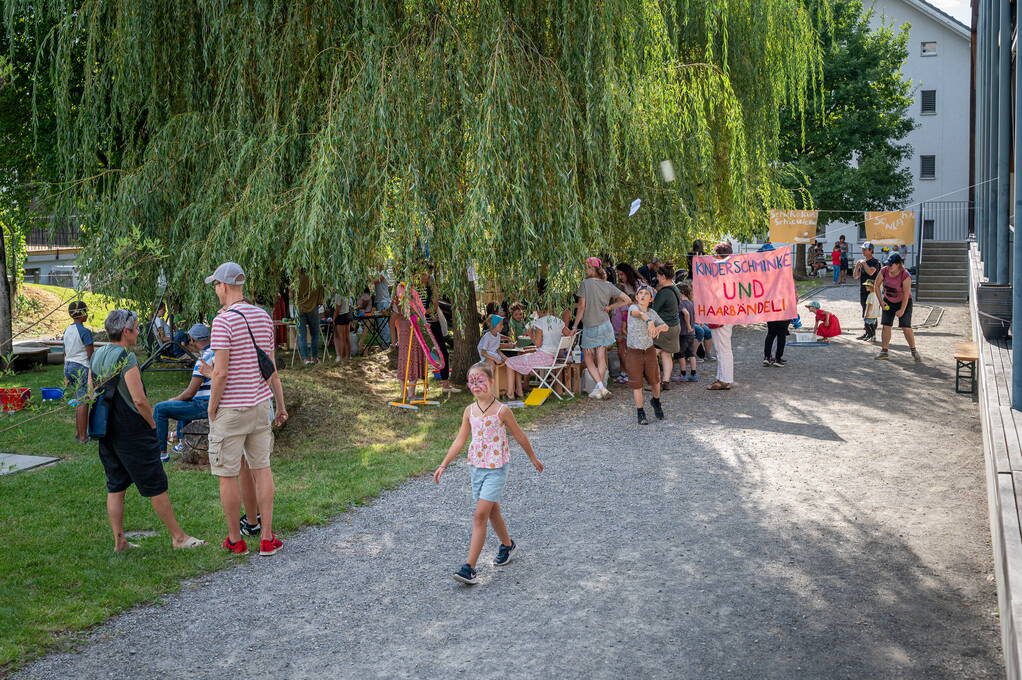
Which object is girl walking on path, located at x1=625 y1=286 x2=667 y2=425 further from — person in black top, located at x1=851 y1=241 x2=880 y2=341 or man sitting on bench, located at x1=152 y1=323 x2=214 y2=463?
person in black top, located at x1=851 y1=241 x2=880 y2=341

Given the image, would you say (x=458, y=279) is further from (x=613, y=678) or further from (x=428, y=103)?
(x=613, y=678)

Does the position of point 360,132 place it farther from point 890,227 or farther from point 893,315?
point 890,227

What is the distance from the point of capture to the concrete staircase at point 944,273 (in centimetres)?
2741

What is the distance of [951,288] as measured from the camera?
27.9 m

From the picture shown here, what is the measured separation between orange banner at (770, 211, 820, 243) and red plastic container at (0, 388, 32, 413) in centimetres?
1958

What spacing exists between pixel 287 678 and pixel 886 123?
36.3 metres

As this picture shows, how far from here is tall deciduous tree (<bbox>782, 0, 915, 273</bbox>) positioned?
3575 centimetres

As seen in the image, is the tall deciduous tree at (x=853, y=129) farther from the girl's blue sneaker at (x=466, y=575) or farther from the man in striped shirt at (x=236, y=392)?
the girl's blue sneaker at (x=466, y=575)

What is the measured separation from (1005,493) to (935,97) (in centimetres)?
4723

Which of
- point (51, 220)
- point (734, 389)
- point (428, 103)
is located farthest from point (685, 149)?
point (51, 220)

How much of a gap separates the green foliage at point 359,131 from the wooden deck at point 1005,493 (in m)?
4.69

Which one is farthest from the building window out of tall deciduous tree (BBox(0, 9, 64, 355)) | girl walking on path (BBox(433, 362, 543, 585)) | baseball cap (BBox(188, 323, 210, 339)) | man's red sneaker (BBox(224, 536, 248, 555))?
man's red sneaker (BBox(224, 536, 248, 555))

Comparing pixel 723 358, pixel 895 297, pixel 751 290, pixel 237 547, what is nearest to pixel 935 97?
pixel 895 297

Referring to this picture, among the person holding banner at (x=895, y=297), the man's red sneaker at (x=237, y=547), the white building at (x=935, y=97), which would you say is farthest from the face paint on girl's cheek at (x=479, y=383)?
the white building at (x=935, y=97)
